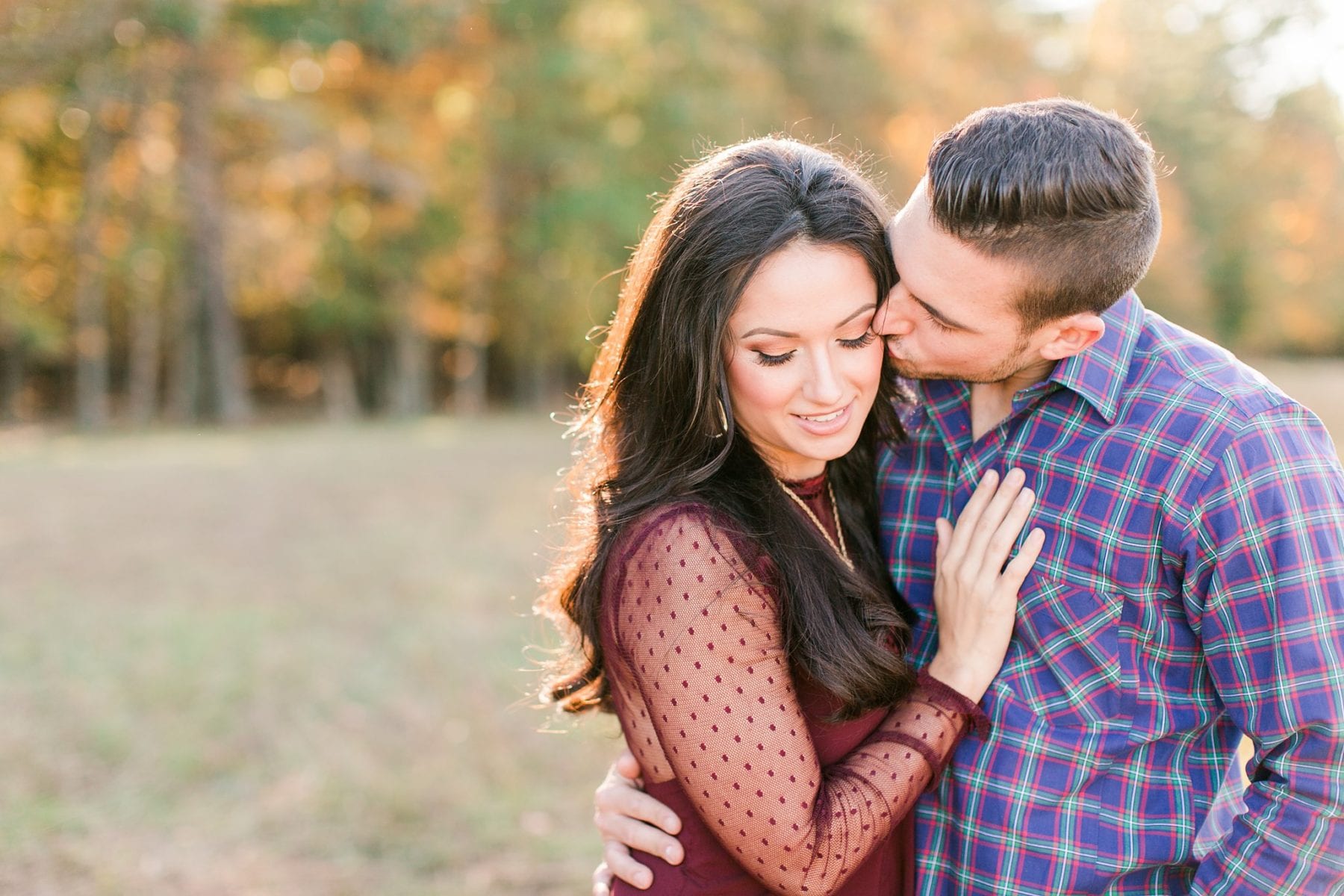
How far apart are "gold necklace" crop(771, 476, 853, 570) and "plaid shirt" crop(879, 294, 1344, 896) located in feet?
1.01

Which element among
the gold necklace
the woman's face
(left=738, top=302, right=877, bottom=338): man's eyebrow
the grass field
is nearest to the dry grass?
the grass field

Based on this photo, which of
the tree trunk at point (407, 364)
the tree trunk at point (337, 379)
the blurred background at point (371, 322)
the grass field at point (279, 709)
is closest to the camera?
the grass field at point (279, 709)

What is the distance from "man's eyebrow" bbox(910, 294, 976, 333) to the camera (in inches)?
83.5

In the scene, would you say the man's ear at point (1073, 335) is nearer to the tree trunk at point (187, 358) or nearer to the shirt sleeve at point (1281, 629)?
the shirt sleeve at point (1281, 629)

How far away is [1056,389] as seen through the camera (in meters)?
2.11

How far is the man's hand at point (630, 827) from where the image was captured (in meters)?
2.18

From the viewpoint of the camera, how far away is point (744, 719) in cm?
192

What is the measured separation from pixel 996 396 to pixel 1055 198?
0.47 m

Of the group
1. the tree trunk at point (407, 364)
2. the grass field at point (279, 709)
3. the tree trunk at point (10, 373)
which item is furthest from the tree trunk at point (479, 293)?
the grass field at point (279, 709)

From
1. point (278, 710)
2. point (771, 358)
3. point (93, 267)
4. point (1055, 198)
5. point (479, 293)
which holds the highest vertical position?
point (1055, 198)

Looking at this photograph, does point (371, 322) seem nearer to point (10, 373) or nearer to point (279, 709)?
point (10, 373)

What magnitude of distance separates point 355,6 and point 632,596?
17.9 metres

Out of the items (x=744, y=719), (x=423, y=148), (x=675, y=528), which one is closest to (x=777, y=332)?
(x=675, y=528)

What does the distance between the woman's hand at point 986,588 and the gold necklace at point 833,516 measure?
231mm
